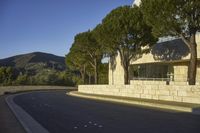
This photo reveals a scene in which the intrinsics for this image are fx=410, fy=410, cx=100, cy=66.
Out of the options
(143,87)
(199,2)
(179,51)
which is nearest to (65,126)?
(199,2)

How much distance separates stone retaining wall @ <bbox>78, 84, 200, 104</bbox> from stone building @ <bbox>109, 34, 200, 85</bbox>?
4.97m

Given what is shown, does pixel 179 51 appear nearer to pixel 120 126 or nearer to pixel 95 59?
pixel 95 59

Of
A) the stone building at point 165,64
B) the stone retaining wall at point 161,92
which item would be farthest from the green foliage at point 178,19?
the stone building at point 165,64

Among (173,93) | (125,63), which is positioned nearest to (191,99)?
(173,93)

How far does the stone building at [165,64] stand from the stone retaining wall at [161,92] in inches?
195

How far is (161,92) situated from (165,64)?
22997 millimetres

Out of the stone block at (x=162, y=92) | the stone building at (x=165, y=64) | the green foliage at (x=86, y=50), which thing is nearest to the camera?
the stone block at (x=162, y=92)

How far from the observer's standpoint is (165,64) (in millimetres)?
54344

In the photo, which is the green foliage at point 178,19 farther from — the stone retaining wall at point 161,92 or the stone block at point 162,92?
the stone block at point 162,92

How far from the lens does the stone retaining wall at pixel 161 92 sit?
89.8 ft

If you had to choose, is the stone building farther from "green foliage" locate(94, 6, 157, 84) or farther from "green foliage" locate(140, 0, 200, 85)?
"green foliage" locate(140, 0, 200, 85)

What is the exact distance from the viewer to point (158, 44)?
1989 inches

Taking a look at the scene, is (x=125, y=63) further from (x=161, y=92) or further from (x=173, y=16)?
(x=173, y=16)

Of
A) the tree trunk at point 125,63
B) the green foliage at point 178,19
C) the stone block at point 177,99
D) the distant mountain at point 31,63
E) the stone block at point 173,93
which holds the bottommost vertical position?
the stone block at point 177,99
